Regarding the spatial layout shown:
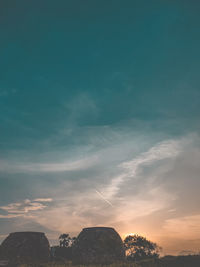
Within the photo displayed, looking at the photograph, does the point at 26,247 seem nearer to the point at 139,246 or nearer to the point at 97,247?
the point at 97,247

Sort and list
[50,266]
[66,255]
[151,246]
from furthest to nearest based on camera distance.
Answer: [151,246], [66,255], [50,266]

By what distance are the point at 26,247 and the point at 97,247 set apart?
9.14 m

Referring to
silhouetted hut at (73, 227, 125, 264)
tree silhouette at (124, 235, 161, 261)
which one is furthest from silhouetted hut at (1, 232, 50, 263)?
tree silhouette at (124, 235, 161, 261)

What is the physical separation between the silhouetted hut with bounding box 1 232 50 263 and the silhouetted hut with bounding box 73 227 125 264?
4258mm

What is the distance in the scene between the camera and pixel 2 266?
26922 millimetres

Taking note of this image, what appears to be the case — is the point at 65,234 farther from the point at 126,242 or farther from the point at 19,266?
the point at 19,266

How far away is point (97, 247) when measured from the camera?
33.6 meters

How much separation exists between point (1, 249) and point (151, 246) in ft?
117

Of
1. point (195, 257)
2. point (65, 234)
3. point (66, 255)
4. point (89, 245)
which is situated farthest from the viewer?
point (65, 234)

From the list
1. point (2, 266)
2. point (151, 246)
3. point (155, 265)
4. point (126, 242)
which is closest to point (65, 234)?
point (126, 242)

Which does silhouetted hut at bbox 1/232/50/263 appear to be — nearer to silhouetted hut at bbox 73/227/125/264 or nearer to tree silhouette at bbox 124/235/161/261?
silhouetted hut at bbox 73/227/125/264

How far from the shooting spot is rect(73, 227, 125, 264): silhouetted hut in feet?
108

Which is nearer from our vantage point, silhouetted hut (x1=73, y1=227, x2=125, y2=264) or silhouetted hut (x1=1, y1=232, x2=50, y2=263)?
silhouetted hut (x1=73, y1=227, x2=125, y2=264)

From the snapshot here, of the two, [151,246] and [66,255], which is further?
[151,246]
